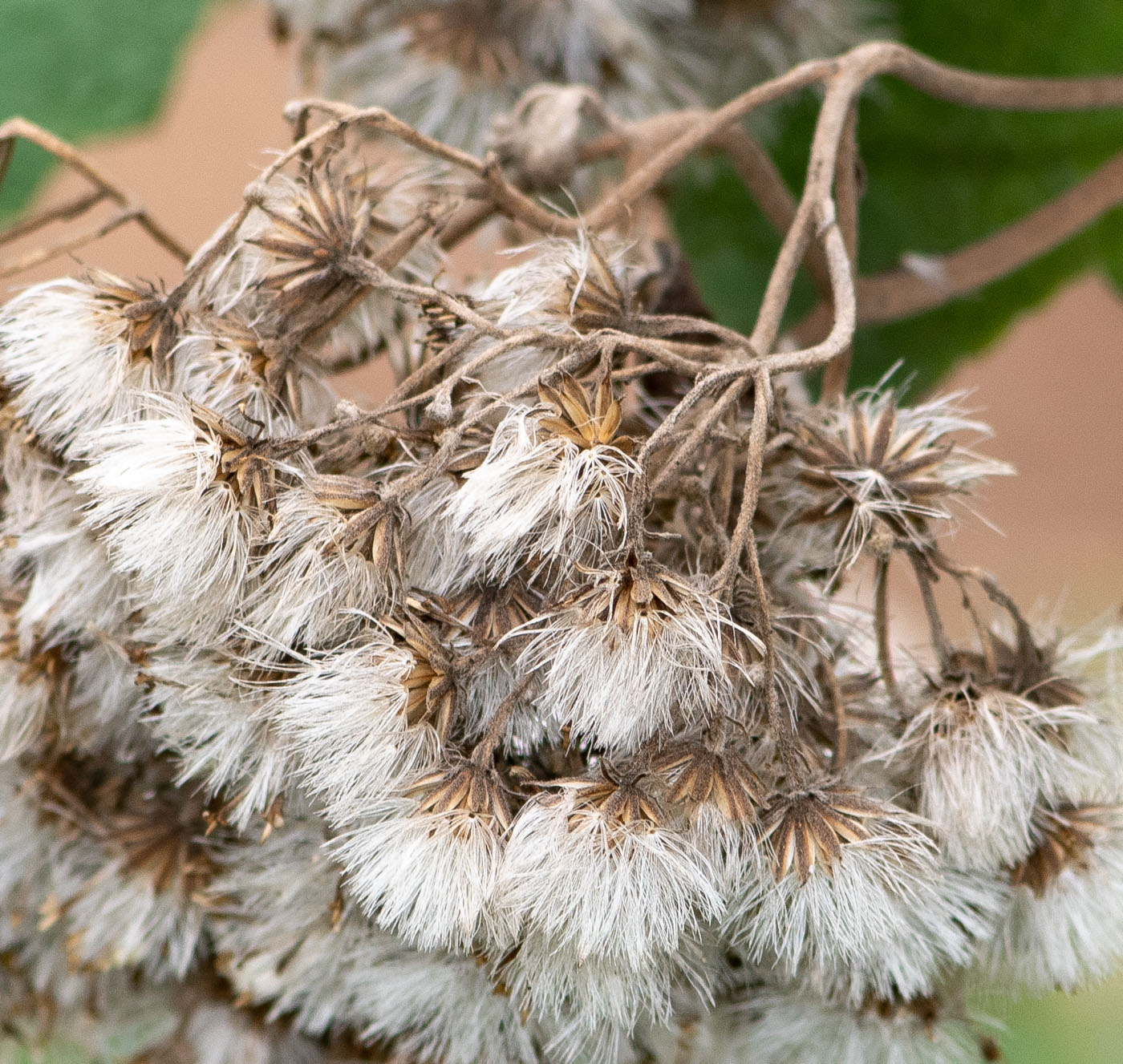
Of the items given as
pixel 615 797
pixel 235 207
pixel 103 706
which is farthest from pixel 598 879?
pixel 235 207

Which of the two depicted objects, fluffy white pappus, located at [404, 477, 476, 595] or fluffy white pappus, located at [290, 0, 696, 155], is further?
fluffy white pappus, located at [290, 0, 696, 155]

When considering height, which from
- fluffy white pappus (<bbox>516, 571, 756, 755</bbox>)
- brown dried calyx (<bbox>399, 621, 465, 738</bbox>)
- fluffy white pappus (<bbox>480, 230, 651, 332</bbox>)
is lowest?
brown dried calyx (<bbox>399, 621, 465, 738</bbox>)

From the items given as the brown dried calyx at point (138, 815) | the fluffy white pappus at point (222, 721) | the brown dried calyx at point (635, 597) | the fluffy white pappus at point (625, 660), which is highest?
the brown dried calyx at point (635, 597)

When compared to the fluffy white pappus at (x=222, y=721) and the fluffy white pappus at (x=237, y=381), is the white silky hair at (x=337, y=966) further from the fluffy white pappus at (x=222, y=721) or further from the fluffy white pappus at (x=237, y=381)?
the fluffy white pappus at (x=237, y=381)

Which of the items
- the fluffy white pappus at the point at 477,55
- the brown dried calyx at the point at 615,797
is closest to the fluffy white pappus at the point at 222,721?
the brown dried calyx at the point at 615,797

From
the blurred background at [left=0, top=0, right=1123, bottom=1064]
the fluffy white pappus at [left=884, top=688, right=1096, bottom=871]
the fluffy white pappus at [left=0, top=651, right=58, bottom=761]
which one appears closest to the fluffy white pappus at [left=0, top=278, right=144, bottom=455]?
the fluffy white pappus at [left=0, top=651, right=58, bottom=761]

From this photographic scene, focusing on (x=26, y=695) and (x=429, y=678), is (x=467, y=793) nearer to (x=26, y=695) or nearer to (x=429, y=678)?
(x=429, y=678)

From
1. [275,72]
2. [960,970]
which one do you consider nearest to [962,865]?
[960,970]

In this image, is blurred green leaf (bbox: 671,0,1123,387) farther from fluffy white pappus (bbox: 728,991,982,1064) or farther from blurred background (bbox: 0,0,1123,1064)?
fluffy white pappus (bbox: 728,991,982,1064)
